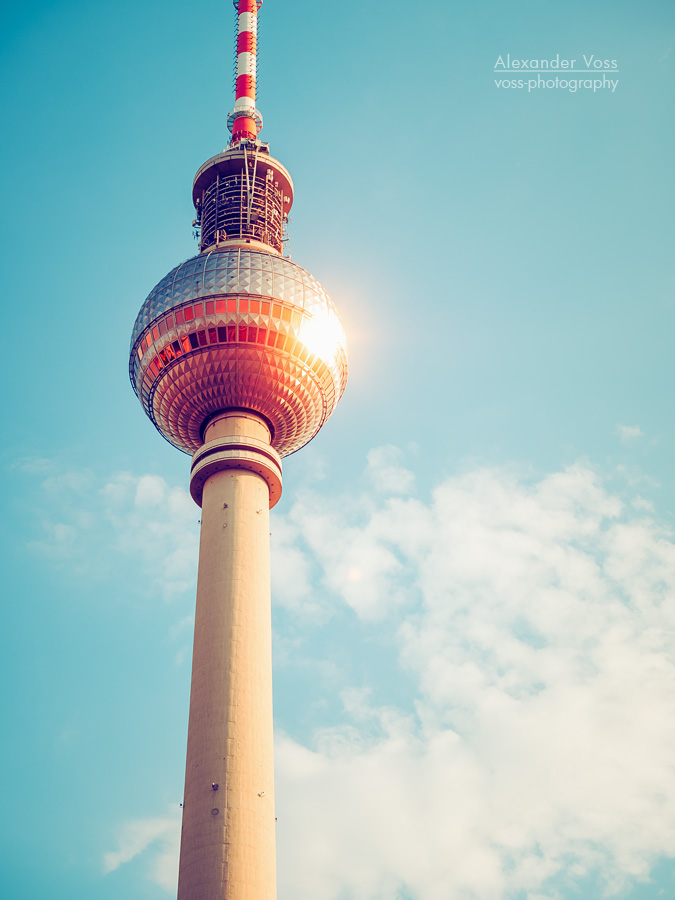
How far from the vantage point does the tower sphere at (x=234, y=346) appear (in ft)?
215

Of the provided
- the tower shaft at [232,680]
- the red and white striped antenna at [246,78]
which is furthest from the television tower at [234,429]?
the red and white striped antenna at [246,78]

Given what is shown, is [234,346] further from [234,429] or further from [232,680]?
[232,680]

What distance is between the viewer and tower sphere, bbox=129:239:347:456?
6550 centimetres

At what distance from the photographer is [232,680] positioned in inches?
2140

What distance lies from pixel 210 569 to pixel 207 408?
1331 centimetres

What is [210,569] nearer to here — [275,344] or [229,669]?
[229,669]

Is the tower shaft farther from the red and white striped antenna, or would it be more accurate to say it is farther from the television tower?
the red and white striped antenna

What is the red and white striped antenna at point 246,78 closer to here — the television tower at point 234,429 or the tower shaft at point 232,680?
the television tower at point 234,429

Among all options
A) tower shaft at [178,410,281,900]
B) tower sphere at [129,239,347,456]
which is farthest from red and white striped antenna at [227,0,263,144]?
tower shaft at [178,410,281,900]

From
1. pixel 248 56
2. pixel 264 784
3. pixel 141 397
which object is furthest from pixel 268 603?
pixel 248 56

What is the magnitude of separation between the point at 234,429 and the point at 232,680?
62.1ft

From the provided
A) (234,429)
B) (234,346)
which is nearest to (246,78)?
(234,346)

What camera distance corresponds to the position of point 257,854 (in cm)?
4931

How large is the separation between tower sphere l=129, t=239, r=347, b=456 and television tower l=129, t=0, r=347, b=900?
11 centimetres
